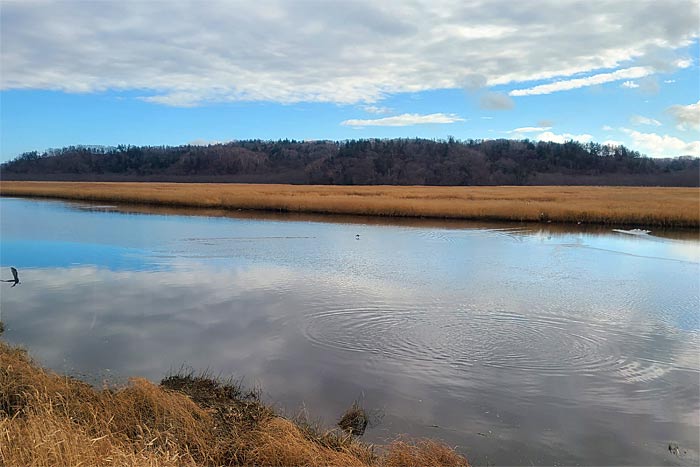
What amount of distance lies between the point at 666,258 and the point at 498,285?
679 centimetres

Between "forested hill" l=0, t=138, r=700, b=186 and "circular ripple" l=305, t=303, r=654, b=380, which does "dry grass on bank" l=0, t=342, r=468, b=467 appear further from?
"forested hill" l=0, t=138, r=700, b=186

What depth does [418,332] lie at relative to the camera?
25.8ft

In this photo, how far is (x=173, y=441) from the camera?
423 cm

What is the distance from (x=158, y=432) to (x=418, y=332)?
433 centimetres

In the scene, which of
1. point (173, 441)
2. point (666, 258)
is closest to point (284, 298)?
point (173, 441)

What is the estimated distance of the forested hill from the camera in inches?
3346

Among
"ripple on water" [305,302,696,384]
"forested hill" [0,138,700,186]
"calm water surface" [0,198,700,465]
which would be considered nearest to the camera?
"calm water surface" [0,198,700,465]

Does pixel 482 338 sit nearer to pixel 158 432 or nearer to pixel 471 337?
pixel 471 337

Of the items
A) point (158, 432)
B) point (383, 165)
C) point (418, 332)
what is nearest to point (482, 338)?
point (418, 332)

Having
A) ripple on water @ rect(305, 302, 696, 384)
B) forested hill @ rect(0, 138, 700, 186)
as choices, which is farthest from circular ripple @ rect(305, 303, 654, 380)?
forested hill @ rect(0, 138, 700, 186)

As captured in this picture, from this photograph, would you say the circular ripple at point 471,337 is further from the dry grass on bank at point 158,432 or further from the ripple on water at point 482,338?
the dry grass on bank at point 158,432

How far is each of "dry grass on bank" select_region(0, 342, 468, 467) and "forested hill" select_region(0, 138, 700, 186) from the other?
78.5 meters

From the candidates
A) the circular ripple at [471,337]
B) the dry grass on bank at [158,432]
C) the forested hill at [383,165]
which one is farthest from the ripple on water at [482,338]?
the forested hill at [383,165]

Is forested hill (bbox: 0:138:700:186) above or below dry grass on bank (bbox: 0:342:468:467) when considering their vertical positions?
above
